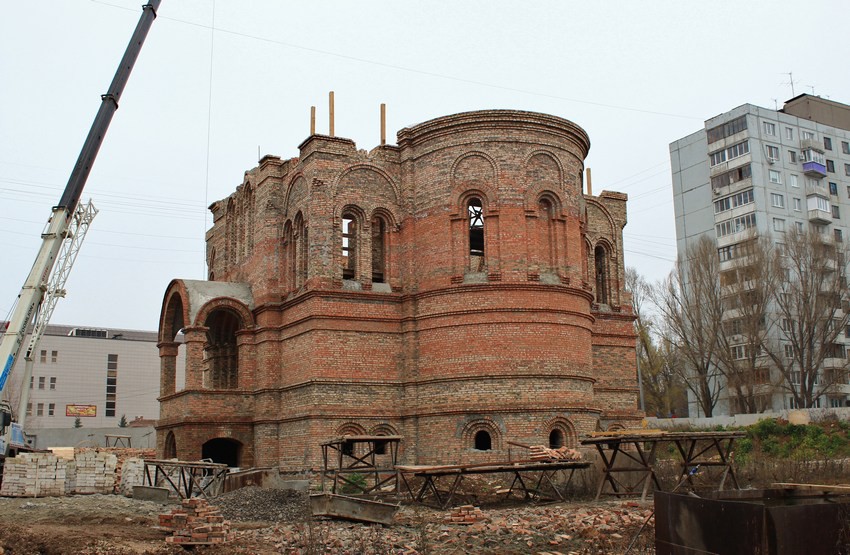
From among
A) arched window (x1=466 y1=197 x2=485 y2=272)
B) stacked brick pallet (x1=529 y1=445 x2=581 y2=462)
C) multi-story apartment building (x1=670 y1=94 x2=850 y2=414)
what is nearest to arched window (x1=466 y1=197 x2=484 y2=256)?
arched window (x1=466 y1=197 x2=485 y2=272)

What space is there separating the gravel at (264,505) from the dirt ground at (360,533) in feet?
1.62

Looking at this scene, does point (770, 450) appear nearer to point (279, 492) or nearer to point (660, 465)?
point (660, 465)

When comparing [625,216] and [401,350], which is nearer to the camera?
[401,350]

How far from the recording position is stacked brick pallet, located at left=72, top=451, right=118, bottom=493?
72.0 feet

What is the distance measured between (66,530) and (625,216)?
848 inches

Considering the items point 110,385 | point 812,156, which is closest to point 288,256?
point 812,156

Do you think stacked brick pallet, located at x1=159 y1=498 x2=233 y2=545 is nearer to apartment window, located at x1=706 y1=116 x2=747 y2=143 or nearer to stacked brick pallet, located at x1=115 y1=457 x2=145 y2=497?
stacked brick pallet, located at x1=115 y1=457 x2=145 y2=497

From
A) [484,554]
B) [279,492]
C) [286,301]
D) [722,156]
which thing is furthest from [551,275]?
[722,156]

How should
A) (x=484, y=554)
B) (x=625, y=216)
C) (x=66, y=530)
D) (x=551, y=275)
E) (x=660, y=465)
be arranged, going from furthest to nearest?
(x=625, y=216)
(x=551, y=275)
(x=660, y=465)
(x=66, y=530)
(x=484, y=554)

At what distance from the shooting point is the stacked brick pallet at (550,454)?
19953mm

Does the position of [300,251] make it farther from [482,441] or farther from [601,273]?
[601,273]

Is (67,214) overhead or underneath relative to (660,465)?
overhead

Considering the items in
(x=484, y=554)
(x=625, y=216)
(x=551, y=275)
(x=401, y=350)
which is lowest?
(x=484, y=554)

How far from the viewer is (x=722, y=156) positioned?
51250 mm
